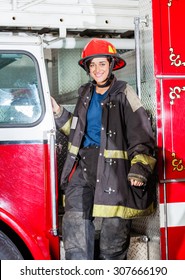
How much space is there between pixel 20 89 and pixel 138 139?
0.94 m

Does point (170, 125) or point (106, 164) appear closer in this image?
point (106, 164)

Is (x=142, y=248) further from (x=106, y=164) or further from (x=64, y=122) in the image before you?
(x=64, y=122)

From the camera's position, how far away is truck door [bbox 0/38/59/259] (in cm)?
441

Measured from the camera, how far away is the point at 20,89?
14.9 ft

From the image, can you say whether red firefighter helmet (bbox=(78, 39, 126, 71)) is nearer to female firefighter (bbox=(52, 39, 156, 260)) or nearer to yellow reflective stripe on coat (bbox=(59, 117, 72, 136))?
female firefighter (bbox=(52, 39, 156, 260))

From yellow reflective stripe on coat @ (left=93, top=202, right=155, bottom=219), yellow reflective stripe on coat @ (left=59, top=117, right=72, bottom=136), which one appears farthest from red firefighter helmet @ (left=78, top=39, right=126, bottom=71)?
yellow reflective stripe on coat @ (left=93, top=202, right=155, bottom=219)

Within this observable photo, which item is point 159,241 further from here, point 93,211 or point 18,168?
point 18,168

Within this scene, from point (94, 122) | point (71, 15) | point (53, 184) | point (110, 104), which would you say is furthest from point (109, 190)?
point (71, 15)

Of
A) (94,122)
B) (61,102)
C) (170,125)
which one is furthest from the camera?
(61,102)

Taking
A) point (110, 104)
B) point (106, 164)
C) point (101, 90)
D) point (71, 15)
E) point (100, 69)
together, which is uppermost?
point (71, 15)

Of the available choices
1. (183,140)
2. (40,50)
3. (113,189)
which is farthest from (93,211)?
(40,50)

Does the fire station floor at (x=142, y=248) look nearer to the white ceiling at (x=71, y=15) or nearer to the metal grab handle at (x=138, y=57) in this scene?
the metal grab handle at (x=138, y=57)

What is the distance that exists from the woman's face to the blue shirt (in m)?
0.12

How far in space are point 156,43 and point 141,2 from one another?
0.40 m
